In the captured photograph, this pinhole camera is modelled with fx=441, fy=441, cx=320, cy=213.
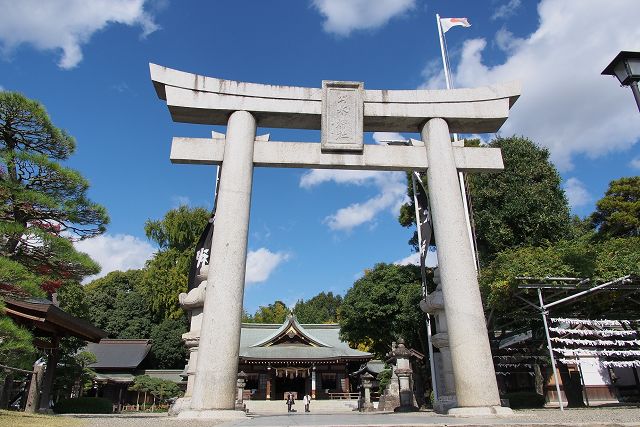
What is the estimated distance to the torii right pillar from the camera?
6.71 m

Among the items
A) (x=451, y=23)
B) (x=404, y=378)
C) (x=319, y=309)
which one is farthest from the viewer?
(x=319, y=309)

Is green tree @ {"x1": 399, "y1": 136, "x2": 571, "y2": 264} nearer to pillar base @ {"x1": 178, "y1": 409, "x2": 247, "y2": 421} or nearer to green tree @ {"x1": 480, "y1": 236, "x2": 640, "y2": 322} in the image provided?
green tree @ {"x1": 480, "y1": 236, "x2": 640, "y2": 322}

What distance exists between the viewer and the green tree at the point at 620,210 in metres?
20.0

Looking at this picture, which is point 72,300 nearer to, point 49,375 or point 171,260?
point 171,260

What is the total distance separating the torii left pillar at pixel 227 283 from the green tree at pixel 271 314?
1695 inches

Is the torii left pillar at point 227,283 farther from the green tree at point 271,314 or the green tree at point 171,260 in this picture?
the green tree at point 271,314

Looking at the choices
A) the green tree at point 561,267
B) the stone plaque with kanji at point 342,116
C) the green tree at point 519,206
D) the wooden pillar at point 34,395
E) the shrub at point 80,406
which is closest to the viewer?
the stone plaque with kanji at point 342,116

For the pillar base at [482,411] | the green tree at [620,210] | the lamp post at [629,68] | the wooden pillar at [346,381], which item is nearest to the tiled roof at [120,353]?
the wooden pillar at [346,381]

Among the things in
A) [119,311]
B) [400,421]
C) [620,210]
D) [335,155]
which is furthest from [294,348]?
[400,421]

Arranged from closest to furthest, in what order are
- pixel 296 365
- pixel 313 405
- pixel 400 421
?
pixel 400 421 < pixel 313 405 < pixel 296 365

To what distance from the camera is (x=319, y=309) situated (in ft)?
196

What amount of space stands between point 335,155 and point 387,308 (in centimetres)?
1229

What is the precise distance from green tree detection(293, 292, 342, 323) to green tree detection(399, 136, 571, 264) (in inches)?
1330

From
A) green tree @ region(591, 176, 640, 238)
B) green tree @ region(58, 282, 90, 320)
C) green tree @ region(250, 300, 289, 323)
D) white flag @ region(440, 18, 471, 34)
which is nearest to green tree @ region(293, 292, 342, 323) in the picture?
green tree @ region(250, 300, 289, 323)
